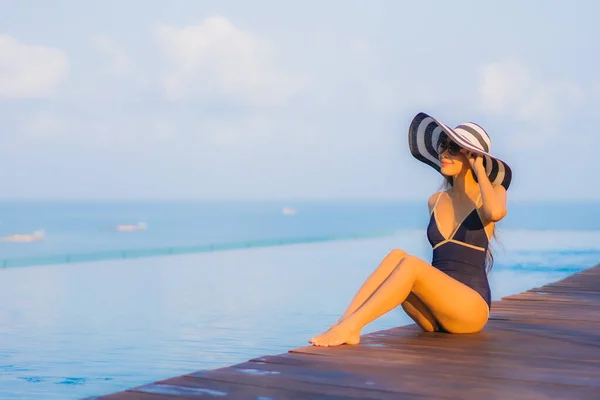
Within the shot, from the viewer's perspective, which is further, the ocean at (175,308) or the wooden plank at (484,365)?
the ocean at (175,308)

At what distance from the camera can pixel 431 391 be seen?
10.2 feet

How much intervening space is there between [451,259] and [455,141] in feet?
1.87

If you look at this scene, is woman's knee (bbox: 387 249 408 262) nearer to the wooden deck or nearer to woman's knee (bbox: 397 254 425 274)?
woman's knee (bbox: 397 254 425 274)

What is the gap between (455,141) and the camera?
428 centimetres

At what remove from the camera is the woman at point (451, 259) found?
398cm

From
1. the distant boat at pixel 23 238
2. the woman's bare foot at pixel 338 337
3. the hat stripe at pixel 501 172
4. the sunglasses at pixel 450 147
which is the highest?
the distant boat at pixel 23 238

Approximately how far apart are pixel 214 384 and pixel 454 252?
164 cm

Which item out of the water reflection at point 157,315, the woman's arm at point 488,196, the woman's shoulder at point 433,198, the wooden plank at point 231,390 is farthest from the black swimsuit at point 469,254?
the water reflection at point 157,315

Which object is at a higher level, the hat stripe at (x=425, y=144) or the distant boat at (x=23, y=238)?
the distant boat at (x=23, y=238)

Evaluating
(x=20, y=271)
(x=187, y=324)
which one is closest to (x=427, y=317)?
(x=187, y=324)

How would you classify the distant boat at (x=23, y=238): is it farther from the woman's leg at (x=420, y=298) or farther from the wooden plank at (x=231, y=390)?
the wooden plank at (x=231, y=390)

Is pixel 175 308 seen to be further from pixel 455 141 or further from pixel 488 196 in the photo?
pixel 488 196

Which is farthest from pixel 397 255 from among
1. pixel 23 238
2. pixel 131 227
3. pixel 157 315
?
pixel 131 227

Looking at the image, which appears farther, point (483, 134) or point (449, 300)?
point (483, 134)
